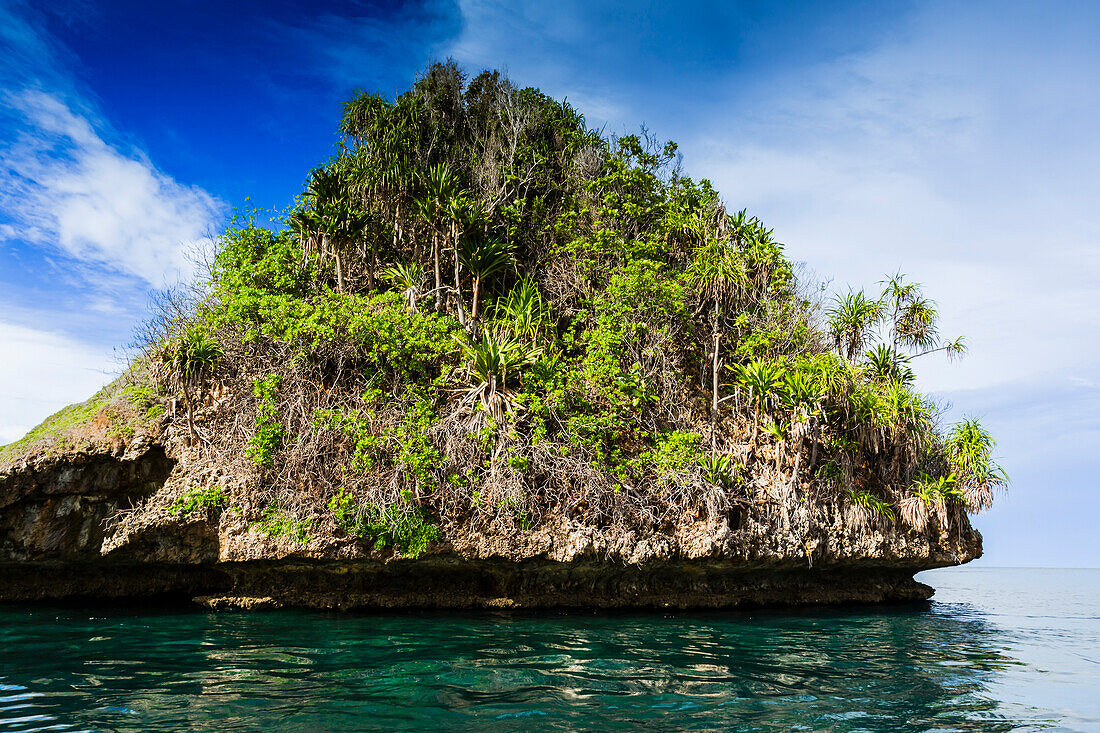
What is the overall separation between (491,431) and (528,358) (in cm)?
186

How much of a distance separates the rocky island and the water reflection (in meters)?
1.82

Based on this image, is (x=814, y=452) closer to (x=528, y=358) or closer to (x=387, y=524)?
(x=528, y=358)

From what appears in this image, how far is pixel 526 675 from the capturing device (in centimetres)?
695

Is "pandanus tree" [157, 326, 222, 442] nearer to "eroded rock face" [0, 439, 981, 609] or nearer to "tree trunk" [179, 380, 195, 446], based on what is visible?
"tree trunk" [179, 380, 195, 446]

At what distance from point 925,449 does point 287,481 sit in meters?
15.1

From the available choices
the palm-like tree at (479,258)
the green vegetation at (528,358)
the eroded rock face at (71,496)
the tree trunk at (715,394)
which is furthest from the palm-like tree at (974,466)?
the eroded rock face at (71,496)

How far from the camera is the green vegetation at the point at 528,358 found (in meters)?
12.6

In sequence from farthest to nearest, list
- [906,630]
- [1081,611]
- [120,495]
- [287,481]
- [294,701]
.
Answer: [1081,611] < [120,495] < [287,481] < [906,630] < [294,701]

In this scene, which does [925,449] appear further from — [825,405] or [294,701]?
[294,701]

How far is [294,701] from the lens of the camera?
18.9 ft

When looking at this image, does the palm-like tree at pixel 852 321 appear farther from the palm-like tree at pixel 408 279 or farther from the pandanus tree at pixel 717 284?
the palm-like tree at pixel 408 279

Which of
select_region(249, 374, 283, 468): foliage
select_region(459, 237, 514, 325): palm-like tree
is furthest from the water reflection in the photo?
select_region(459, 237, 514, 325): palm-like tree

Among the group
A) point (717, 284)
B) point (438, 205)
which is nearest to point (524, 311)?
point (438, 205)

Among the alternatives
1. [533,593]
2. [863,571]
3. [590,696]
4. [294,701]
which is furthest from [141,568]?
[863,571]
